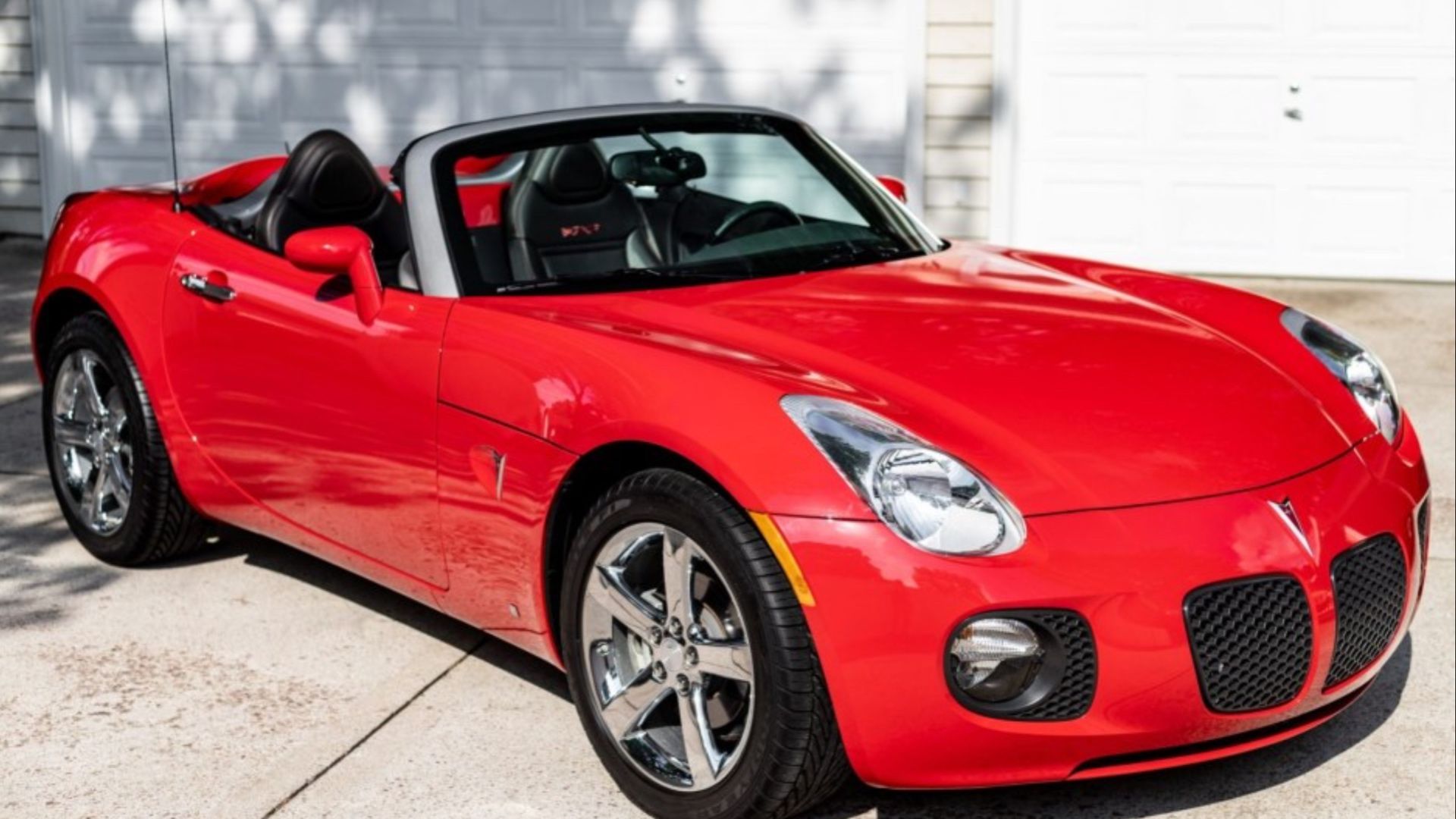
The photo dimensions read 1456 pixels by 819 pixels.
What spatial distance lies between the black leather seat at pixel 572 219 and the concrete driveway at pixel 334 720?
3.21ft

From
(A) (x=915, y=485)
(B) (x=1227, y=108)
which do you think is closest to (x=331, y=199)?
(A) (x=915, y=485)

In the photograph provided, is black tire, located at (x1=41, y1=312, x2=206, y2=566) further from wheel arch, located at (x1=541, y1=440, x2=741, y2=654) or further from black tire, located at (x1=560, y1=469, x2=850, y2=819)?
black tire, located at (x1=560, y1=469, x2=850, y2=819)

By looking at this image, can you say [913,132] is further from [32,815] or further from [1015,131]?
[32,815]

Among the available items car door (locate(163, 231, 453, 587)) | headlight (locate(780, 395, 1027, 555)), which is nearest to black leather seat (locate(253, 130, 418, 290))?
car door (locate(163, 231, 453, 587))

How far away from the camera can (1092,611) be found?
353 centimetres

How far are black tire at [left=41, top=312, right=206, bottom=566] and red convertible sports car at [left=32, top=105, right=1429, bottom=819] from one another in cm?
1

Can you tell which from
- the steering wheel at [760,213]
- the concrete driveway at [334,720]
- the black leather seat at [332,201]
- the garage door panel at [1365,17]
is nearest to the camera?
the concrete driveway at [334,720]

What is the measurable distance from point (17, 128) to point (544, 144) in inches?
327

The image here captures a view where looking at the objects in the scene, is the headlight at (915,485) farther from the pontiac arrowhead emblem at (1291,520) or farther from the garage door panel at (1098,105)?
the garage door panel at (1098,105)

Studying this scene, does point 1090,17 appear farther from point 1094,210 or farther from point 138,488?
point 138,488

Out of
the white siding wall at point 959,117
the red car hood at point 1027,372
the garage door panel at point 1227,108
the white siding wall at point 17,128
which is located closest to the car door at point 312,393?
the red car hood at point 1027,372

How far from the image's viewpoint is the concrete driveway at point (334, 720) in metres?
4.09

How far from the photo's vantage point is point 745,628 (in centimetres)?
366

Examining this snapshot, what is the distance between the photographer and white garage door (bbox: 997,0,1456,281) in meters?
10.5
